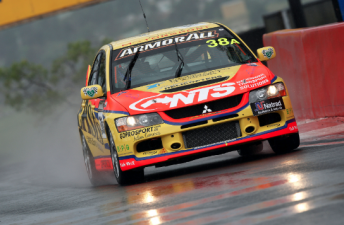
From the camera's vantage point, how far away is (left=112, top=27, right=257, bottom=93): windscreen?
863 cm

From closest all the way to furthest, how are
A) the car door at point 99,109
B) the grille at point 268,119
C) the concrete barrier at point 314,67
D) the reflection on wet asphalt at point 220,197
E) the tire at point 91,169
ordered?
the reflection on wet asphalt at point 220,197 → the grille at point 268,119 → the car door at point 99,109 → the tire at point 91,169 → the concrete barrier at point 314,67

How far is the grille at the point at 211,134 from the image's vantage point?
784cm

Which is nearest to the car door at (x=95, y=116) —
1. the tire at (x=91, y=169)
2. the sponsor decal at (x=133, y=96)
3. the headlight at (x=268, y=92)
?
the tire at (x=91, y=169)

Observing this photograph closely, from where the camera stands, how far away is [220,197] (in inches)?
236

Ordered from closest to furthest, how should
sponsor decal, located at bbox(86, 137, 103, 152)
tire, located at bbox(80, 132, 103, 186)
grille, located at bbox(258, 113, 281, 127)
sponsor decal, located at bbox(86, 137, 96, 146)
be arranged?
Answer: grille, located at bbox(258, 113, 281, 127)
sponsor decal, located at bbox(86, 137, 103, 152)
sponsor decal, located at bbox(86, 137, 96, 146)
tire, located at bbox(80, 132, 103, 186)

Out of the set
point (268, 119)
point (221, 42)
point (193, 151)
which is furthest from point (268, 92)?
point (221, 42)

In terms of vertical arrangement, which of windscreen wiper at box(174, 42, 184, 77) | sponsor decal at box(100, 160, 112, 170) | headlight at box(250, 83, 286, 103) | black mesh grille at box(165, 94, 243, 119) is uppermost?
windscreen wiper at box(174, 42, 184, 77)

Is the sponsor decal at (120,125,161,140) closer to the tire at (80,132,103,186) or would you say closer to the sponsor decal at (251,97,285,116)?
the sponsor decal at (251,97,285,116)

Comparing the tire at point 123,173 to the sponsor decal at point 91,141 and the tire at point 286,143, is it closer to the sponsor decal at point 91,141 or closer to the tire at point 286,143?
the sponsor decal at point 91,141

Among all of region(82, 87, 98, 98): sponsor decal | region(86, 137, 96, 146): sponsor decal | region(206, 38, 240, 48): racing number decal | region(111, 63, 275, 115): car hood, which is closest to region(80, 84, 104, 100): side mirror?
region(82, 87, 98, 98): sponsor decal

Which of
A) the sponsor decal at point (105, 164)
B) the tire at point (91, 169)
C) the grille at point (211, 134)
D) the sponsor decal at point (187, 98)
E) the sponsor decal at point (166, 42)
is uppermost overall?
the sponsor decal at point (166, 42)

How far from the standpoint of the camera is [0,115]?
213 ft

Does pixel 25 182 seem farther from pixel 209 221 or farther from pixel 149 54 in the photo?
pixel 209 221

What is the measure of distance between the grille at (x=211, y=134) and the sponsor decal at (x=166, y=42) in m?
1.63
